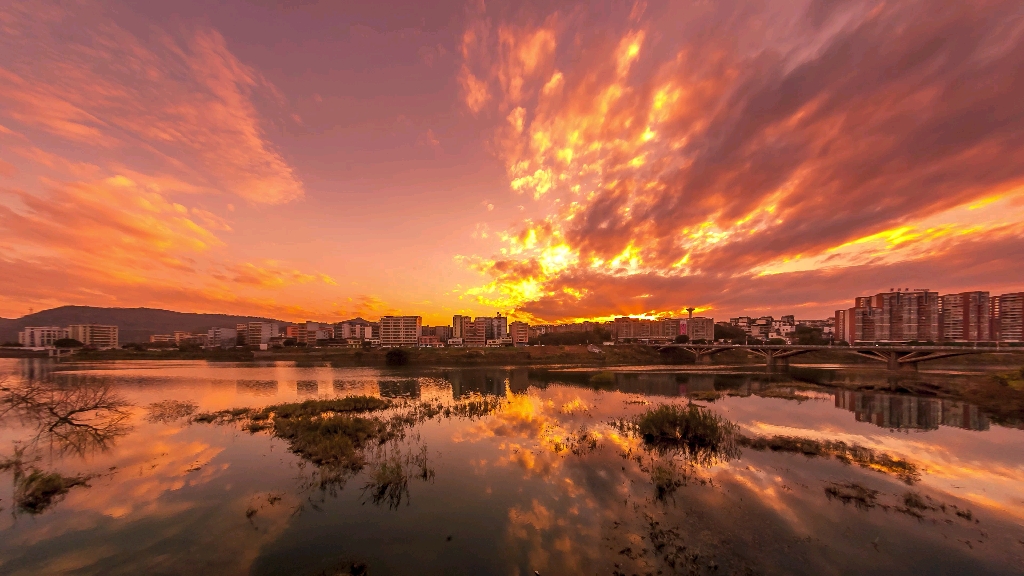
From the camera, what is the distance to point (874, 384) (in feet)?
165

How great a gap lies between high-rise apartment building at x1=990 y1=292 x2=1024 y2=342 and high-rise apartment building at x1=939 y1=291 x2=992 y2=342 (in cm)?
170

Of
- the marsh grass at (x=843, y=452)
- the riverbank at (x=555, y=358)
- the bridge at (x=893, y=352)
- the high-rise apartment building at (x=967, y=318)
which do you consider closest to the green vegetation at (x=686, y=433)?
the marsh grass at (x=843, y=452)

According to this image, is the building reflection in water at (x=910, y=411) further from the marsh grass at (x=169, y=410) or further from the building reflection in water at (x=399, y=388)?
the marsh grass at (x=169, y=410)

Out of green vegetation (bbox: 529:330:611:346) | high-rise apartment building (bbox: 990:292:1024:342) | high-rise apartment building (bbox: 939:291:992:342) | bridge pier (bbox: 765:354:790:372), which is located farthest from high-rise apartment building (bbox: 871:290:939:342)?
green vegetation (bbox: 529:330:611:346)

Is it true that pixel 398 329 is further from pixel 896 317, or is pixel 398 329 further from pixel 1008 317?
pixel 1008 317

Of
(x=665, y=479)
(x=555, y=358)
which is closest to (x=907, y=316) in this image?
(x=555, y=358)

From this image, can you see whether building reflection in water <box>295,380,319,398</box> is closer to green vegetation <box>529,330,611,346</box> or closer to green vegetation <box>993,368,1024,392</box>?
green vegetation <box>993,368,1024,392</box>

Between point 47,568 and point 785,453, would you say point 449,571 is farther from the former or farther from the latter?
point 785,453

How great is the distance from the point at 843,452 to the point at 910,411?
24.1m

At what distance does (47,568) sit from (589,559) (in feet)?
50.0

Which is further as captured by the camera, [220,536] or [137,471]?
[137,471]

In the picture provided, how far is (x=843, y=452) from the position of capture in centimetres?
2039

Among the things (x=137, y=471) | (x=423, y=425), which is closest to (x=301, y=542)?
(x=137, y=471)

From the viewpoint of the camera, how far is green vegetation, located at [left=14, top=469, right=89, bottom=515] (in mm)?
12984
